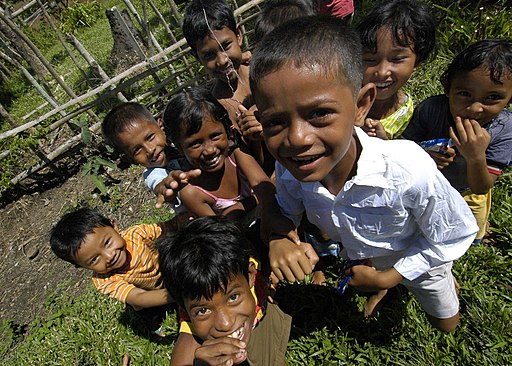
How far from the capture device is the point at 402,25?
1941mm

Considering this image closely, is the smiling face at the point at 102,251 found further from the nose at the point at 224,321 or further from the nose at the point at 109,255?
the nose at the point at 224,321

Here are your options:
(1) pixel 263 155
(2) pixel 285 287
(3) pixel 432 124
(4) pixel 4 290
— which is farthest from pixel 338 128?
(4) pixel 4 290

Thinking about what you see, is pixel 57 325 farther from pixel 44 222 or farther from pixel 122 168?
pixel 122 168

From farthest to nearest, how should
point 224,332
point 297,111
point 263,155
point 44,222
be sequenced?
point 44,222, point 263,155, point 224,332, point 297,111

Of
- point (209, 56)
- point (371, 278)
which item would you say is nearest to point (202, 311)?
point (371, 278)

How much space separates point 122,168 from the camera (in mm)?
4645

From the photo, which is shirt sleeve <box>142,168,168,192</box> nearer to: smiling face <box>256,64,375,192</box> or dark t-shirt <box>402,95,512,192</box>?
smiling face <box>256,64,375,192</box>

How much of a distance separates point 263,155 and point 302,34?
1.41 metres

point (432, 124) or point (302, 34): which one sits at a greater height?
point (302, 34)

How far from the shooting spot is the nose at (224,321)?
1564 millimetres

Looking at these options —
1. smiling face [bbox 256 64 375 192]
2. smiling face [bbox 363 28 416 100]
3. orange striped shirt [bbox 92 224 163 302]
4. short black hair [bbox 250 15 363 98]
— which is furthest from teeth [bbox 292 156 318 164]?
orange striped shirt [bbox 92 224 163 302]

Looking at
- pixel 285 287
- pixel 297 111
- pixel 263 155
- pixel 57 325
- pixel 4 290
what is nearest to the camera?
pixel 297 111

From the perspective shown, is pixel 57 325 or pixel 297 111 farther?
pixel 57 325

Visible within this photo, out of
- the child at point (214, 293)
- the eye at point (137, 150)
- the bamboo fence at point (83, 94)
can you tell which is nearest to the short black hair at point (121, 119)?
the eye at point (137, 150)
